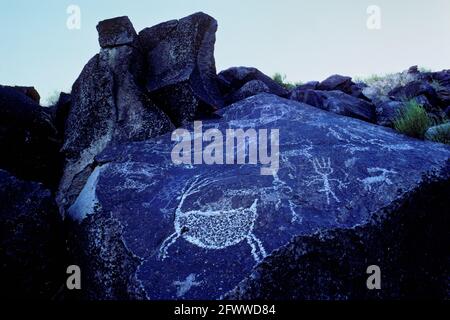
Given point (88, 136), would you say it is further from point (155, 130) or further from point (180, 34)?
point (180, 34)

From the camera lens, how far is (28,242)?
256 cm

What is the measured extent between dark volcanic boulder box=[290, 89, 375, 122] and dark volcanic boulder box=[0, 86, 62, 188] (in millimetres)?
3712

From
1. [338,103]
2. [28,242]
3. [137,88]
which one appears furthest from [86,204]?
[338,103]

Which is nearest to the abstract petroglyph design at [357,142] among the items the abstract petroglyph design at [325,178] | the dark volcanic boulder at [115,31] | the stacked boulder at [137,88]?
the abstract petroglyph design at [325,178]

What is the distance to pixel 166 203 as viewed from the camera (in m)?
2.85

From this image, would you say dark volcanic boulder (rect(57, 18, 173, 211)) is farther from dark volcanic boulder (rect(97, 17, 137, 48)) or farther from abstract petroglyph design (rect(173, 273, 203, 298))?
abstract petroglyph design (rect(173, 273, 203, 298))

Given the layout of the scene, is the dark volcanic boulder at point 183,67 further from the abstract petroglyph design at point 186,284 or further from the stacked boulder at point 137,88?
the abstract petroglyph design at point 186,284

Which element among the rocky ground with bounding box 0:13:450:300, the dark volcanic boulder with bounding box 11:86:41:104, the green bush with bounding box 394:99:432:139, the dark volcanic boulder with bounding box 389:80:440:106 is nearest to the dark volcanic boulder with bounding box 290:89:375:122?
the rocky ground with bounding box 0:13:450:300

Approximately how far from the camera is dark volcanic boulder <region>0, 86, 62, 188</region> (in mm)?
3873

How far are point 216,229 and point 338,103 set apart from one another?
3386 millimetres

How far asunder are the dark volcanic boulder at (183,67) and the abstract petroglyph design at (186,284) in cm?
279

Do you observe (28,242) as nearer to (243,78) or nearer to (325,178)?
(325,178)

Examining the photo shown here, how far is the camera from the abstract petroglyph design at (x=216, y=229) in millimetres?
2309
